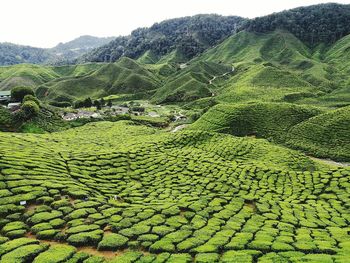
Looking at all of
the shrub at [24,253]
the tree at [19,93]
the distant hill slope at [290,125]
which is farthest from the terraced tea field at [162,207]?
the tree at [19,93]

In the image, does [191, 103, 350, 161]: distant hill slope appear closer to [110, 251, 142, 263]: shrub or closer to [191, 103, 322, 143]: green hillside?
[191, 103, 322, 143]: green hillside

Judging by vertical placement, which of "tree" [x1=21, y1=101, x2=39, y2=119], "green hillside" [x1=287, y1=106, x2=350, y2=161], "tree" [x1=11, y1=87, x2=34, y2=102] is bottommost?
"green hillside" [x1=287, y1=106, x2=350, y2=161]

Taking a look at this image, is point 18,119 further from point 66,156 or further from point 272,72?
point 272,72

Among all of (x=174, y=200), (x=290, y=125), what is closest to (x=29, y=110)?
(x=174, y=200)

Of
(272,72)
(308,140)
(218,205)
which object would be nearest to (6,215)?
(218,205)

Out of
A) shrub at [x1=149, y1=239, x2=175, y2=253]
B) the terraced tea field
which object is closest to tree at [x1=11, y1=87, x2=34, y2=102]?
the terraced tea field

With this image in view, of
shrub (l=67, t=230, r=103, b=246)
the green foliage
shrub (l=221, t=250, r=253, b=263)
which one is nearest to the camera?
shrub (l=221, t=250, r=253, b=263)

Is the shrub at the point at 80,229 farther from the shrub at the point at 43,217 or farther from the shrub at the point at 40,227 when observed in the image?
the shrub at the point at 43,217

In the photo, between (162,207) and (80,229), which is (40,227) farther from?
(162,207)
